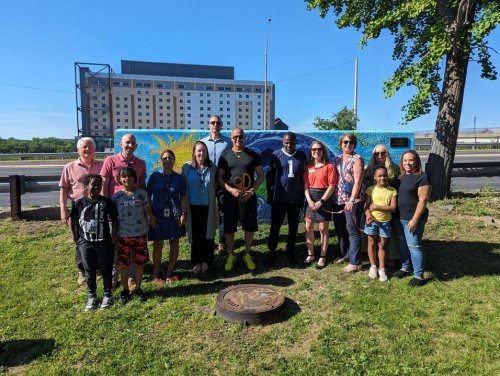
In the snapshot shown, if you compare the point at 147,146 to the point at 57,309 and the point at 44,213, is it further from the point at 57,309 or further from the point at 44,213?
the point at 57,309

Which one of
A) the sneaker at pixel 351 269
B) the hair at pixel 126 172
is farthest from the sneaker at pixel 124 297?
the sneaker at pixel 351 269

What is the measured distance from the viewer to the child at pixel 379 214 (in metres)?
4.56

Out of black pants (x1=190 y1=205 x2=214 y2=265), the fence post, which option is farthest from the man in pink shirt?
the fence post

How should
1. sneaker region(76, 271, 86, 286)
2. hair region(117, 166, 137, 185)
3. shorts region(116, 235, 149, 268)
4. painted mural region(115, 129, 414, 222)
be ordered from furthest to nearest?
painted mural region(115, 129, 414, 222) → sneaker region(76, 271, 86, 286) → shorts region(116, 235, 149, 268) → hair region(117, 166, 137, 185)

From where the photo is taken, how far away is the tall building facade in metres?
120

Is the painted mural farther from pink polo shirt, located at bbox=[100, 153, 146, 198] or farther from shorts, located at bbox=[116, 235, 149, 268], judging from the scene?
shorts, located at bbox=[116, 235, 149, 268]

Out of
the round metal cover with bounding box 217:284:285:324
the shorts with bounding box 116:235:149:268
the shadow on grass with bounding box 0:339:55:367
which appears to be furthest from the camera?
the shorts with bounding box 116:235:149:268

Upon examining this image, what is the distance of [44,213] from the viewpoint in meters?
7.38

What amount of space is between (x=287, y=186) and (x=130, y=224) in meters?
2.03

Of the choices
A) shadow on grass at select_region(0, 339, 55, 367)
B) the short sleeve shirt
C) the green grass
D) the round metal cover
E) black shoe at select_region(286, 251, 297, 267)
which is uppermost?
the short sleeve shirt

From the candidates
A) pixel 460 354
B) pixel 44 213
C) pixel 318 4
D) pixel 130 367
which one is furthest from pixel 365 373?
pixel 318 4

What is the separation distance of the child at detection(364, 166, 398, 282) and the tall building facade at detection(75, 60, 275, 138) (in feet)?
375

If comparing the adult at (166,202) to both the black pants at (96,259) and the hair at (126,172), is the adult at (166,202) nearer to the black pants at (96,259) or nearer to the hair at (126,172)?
the hair at (126,172)

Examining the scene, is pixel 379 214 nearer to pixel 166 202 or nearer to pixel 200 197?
pixel 200 197
